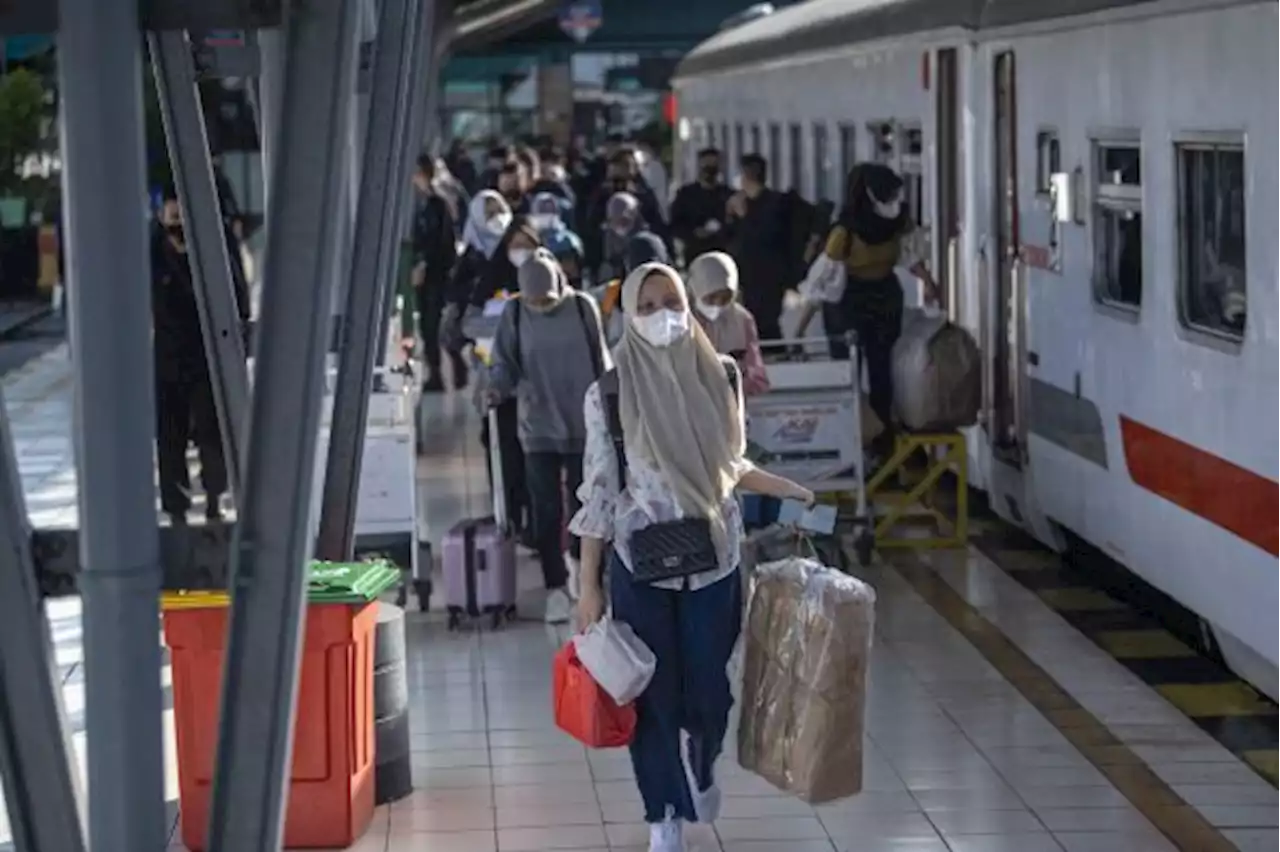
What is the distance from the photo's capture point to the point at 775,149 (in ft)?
73.3

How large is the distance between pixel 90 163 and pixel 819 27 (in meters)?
14.2

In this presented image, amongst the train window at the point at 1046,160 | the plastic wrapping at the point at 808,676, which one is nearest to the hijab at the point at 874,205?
the train window at the point at 1046,160

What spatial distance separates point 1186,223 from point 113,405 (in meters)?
6.01

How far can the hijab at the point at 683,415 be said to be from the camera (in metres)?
7.18

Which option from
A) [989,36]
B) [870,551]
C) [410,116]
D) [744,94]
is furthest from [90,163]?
[744,94]

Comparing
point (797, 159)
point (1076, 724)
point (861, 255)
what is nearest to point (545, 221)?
point (861, 255)

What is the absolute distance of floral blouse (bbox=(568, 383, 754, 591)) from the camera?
283 inches

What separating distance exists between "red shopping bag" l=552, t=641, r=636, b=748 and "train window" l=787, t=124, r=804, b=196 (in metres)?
13.7

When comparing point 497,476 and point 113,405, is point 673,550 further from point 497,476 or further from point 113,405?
point 497,476

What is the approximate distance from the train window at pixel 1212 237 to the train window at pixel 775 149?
12.2m

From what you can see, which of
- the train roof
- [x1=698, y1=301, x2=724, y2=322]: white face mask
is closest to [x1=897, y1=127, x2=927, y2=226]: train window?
the train roof

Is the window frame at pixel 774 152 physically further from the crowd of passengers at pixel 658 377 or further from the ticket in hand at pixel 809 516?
the ticket in hand at pixel 809 516

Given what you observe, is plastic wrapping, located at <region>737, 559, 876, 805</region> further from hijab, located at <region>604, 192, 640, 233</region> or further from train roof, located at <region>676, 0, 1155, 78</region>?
hijab, located at <region>604, 192, 640, 233</region>

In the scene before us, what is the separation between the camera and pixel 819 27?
18.5 m
